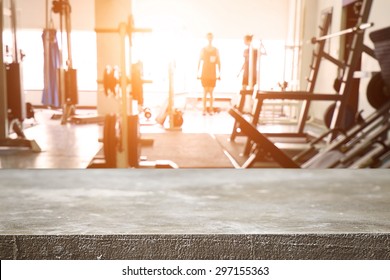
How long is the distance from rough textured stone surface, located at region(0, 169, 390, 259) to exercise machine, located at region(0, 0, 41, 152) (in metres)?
2.96

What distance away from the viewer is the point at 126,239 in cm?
58

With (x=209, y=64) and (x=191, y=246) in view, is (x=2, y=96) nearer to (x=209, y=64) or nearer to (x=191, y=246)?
→ (x=209, y=64)

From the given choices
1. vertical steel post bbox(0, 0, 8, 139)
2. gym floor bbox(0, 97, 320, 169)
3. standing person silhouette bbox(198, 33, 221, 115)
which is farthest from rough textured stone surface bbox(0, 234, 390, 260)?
standing person silhouette bbox(198, 33, 221, 115)

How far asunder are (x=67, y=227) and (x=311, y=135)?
4.30 m

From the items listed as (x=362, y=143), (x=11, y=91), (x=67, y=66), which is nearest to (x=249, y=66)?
(x=67, y=66)

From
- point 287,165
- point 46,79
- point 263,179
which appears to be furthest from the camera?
point 46,79

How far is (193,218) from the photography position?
660 mm

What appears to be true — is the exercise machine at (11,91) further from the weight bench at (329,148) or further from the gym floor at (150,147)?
the weight bench at (329,148)

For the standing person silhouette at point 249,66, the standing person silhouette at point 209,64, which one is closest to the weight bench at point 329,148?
the standing person silhouette at point 209,64

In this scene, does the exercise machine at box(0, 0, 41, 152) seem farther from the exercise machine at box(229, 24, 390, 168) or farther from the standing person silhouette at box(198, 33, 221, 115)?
the exercise machine at box(229, 24, 390, 168)

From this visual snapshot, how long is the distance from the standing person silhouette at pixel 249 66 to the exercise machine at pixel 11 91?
2206 mm

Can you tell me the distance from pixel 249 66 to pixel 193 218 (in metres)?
4.20

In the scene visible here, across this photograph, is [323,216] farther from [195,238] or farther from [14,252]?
[14,252]
